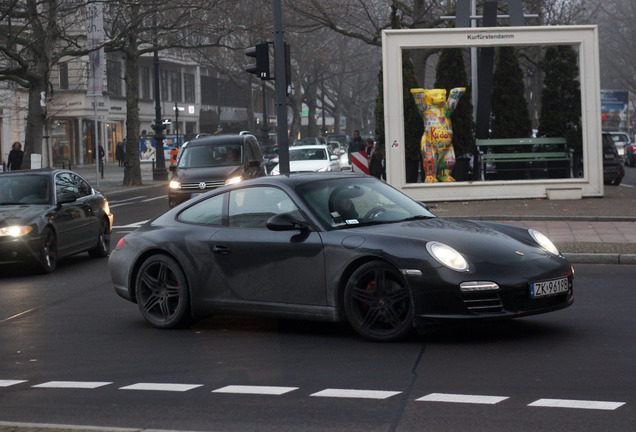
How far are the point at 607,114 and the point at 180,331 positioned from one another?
73177 millimetres

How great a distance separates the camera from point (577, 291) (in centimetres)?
1167

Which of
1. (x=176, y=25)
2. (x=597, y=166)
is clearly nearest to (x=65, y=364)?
(x=597, y=166)

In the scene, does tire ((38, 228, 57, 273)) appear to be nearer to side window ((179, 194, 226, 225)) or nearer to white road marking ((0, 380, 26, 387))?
side window ((179, 194, 226, 225))

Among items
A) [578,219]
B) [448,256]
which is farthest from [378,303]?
[578,219]

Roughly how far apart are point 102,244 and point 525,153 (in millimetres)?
12286

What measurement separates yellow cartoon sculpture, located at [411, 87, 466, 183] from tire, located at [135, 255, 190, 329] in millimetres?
16669

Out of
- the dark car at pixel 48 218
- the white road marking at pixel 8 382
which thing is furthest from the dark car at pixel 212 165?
the white road marking at pixel 8 382

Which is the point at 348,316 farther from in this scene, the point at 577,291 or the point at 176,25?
the point at 176,25

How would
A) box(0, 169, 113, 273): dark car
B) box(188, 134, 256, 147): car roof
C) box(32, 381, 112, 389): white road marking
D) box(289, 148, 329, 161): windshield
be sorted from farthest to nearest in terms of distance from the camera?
1. box(289, 148, 329, 161): windshield
2. box(188, 134, 256, 147): car roof
3. box(0, 169, 113, 273): dark car
4. box(32, 381, 112, 389): white road marking

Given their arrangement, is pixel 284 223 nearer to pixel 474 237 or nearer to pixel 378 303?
pixel 378 303

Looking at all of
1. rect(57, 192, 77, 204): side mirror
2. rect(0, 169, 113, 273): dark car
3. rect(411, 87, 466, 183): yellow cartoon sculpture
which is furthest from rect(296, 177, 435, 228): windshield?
rect(411, 87, 466, 183): yellow cartoon sculpture

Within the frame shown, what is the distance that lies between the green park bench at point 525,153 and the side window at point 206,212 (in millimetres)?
17195

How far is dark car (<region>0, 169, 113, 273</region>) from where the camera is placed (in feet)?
48.5

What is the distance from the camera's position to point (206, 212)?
9812mm
